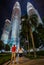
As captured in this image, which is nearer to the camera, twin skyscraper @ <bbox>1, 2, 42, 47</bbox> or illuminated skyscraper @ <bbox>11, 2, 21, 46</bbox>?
twin skyscraper @ <bbox>1, 2, 42, 47</bbox>

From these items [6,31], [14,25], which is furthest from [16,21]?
[6,31]

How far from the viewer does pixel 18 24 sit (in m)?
10.6

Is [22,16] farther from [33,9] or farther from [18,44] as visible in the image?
[18,44]

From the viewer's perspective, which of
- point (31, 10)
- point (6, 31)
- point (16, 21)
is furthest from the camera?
point (31, 10)

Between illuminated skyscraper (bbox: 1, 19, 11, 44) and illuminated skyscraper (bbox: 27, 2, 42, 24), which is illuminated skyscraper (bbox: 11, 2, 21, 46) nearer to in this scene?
illuminated skyscraper (bbox: 1, 19, 11, 44)

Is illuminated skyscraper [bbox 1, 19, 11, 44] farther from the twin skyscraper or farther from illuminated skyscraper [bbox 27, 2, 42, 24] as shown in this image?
illuminated skyscraper [bbox 27, 2, 42, 24]

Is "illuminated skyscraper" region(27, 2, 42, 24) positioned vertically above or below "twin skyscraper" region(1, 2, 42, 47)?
above

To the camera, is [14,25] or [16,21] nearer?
[14,25]

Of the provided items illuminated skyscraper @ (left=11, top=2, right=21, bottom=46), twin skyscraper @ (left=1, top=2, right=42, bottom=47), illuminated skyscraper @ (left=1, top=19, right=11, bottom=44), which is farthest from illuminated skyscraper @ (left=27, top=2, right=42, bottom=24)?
illuminated skyscraper @ (left=1, top=19, right=11, bottom=44)

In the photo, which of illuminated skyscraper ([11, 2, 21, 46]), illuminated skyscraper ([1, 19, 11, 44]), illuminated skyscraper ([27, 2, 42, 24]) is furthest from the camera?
illuminated skyscraper ([27, 2, 42, 24])

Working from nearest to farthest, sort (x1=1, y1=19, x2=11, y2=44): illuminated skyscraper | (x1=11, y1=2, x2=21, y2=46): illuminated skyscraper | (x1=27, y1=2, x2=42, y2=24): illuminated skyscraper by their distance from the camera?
(x1=1, y1=19, x2=11, y2=44): illuminated skyscraper
(x1=11, y1=2, x2=21, y2=46): illuminated skyscraper
(x1=27, y1=2, x2=42, y2=24): illuminated skyscraper

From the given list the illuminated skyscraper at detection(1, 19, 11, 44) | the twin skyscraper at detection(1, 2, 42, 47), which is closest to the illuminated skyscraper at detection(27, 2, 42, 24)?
the twin skyscraper at detection(1, 2, 42, 47)

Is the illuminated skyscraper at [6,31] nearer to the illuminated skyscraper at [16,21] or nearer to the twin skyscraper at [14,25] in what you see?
the twin skyscraper at [14,25]

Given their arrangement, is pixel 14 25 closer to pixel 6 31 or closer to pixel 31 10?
pixel 6 31
